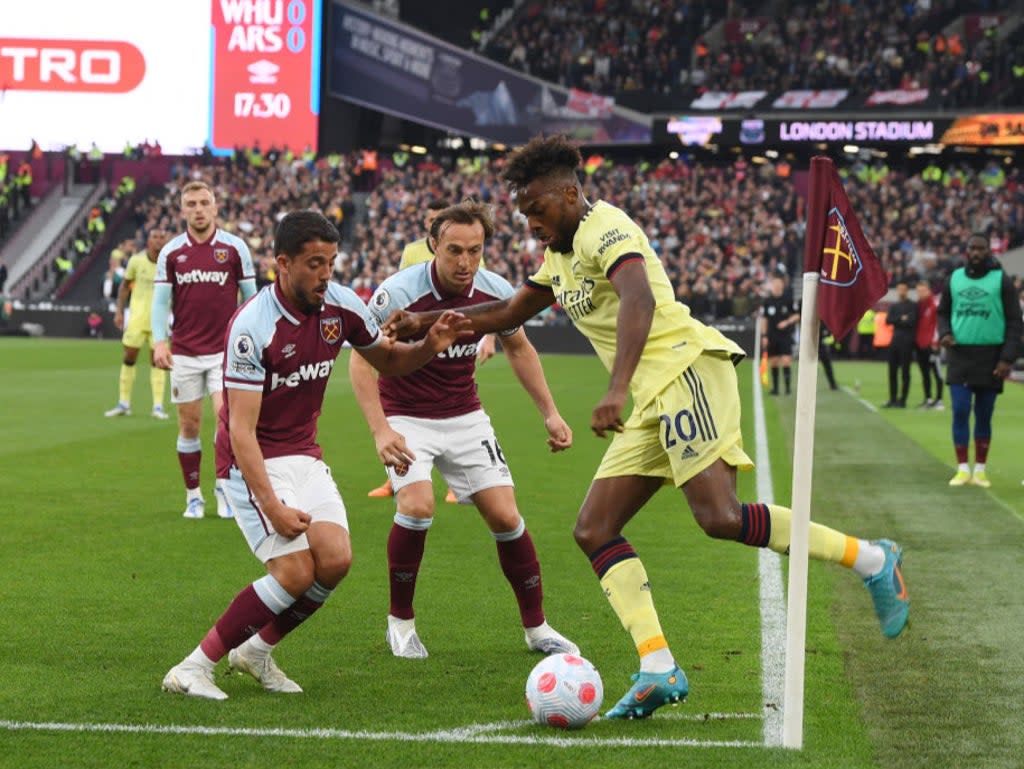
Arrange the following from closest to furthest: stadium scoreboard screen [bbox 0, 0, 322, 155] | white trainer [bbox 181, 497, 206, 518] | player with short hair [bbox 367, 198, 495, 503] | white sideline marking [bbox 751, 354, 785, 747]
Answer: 1. white sideline marking [bbox 751, 354, 785, 747]
2. player with short hair [bbox 367, 198, 495, 503]
3. white trainer [bbox 181, 497, 206, 518]
4. stadium scoreboard screen [bbox 0, 0, 322, 155]

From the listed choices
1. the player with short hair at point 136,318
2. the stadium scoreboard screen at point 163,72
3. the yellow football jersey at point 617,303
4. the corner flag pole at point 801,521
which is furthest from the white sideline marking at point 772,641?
the stadium scoreboard screen at point 163,72

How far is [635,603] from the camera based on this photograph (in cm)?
609

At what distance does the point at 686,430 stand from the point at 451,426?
1.96m

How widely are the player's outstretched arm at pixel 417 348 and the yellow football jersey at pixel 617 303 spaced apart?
0.67 m

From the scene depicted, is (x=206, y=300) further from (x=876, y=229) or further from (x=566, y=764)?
(x=876, y=229)

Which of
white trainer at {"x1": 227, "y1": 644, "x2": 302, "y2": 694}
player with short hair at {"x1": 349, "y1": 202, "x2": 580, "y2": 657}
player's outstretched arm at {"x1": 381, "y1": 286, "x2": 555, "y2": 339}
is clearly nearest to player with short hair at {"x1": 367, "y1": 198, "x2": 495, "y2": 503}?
player with short hair at {"x1": 349, "y1": 202, "x2": 580, "y2": 657}

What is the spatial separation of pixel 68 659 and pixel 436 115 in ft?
159

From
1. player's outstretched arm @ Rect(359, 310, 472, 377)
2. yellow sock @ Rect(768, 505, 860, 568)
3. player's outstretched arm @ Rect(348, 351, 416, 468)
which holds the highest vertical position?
player's outstretched arm @ Rect(359, 310, 472, 377)

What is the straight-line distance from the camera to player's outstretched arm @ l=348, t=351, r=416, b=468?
695 centimetres

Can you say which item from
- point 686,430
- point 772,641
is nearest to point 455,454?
point 772,641

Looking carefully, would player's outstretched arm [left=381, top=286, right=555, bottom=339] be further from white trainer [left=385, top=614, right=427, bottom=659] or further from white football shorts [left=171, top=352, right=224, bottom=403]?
white football shorts [left=171, top=352, right=224, bottom=403]

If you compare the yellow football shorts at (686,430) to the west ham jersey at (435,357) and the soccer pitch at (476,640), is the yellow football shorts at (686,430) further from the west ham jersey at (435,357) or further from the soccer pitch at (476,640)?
the west ham jersey at (435,357)

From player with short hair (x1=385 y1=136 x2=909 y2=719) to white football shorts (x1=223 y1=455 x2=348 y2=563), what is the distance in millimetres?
1101

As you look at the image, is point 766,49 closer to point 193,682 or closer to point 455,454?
point 455,454
